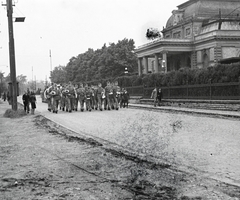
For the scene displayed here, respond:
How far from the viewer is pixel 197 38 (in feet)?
202

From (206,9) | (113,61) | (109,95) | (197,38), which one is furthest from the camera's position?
(113,61)

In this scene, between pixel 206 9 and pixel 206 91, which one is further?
pixel 206 9

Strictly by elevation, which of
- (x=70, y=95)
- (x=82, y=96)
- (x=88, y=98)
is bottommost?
(x=88, y=98)

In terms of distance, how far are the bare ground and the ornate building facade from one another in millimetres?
46534

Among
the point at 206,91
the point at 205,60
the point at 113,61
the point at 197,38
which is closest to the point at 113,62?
the point at 113,61

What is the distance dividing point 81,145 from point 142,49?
57.7 meters

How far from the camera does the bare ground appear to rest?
566 cm

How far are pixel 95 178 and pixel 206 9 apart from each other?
2584 inches

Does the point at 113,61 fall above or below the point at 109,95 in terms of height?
above

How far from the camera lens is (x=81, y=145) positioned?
10.6 m

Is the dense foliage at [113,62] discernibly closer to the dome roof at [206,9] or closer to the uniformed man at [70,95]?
the dome roof at [206,9]

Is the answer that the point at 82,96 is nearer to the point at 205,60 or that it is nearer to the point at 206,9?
the point at 205,60

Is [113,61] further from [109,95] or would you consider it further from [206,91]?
[206,91]

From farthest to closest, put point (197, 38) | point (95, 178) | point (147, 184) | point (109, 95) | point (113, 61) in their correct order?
→ point (113, 61) < point (197, 38) < point (109, 95) < point (95, 178) < point (147, 184)
